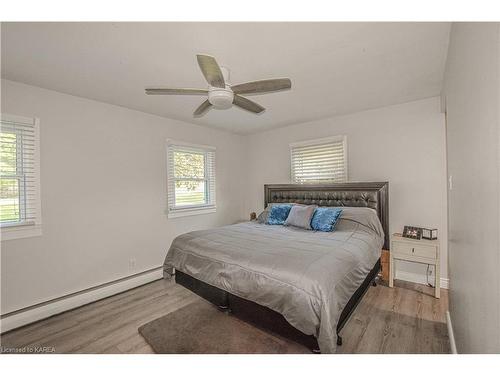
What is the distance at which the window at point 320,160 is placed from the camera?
358 centimetres

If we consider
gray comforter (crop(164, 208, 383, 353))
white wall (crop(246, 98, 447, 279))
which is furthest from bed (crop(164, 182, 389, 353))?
white wall (crop(246, 98, 447, 279))

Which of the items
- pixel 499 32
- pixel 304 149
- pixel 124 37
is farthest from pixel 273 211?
pixel 499 32

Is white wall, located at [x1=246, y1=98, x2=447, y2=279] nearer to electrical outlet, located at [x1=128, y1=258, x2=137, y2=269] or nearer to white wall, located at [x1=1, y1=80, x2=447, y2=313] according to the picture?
white wall, located at [x1=1, y1=80, x2=447, y2=313]

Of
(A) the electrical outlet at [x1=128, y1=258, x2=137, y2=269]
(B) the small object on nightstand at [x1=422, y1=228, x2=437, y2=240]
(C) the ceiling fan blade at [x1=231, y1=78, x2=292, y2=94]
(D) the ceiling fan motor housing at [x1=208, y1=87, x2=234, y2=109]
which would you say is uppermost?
(C) the ceiling fan blade at [x1=231, y1=78, x2=292, y2=94]

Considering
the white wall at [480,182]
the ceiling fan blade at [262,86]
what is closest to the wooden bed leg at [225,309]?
the white wall at [480,182]

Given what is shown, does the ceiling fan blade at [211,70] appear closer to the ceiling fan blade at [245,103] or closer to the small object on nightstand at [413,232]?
the ceiling fan blade at [245,103]

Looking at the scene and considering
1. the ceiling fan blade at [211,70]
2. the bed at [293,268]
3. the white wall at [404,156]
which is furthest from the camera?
the white wall at [404,156]

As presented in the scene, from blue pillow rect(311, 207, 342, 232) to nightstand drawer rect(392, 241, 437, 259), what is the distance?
786 millimetres

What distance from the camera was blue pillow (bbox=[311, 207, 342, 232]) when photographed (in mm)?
2836

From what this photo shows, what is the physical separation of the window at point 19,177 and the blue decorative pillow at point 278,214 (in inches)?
111

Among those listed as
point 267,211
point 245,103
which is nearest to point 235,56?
point 245,103

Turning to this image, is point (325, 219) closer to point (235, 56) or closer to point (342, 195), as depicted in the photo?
point (342, 195)

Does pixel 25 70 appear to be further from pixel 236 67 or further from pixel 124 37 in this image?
pixel 236 67

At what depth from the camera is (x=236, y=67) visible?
2.01m
